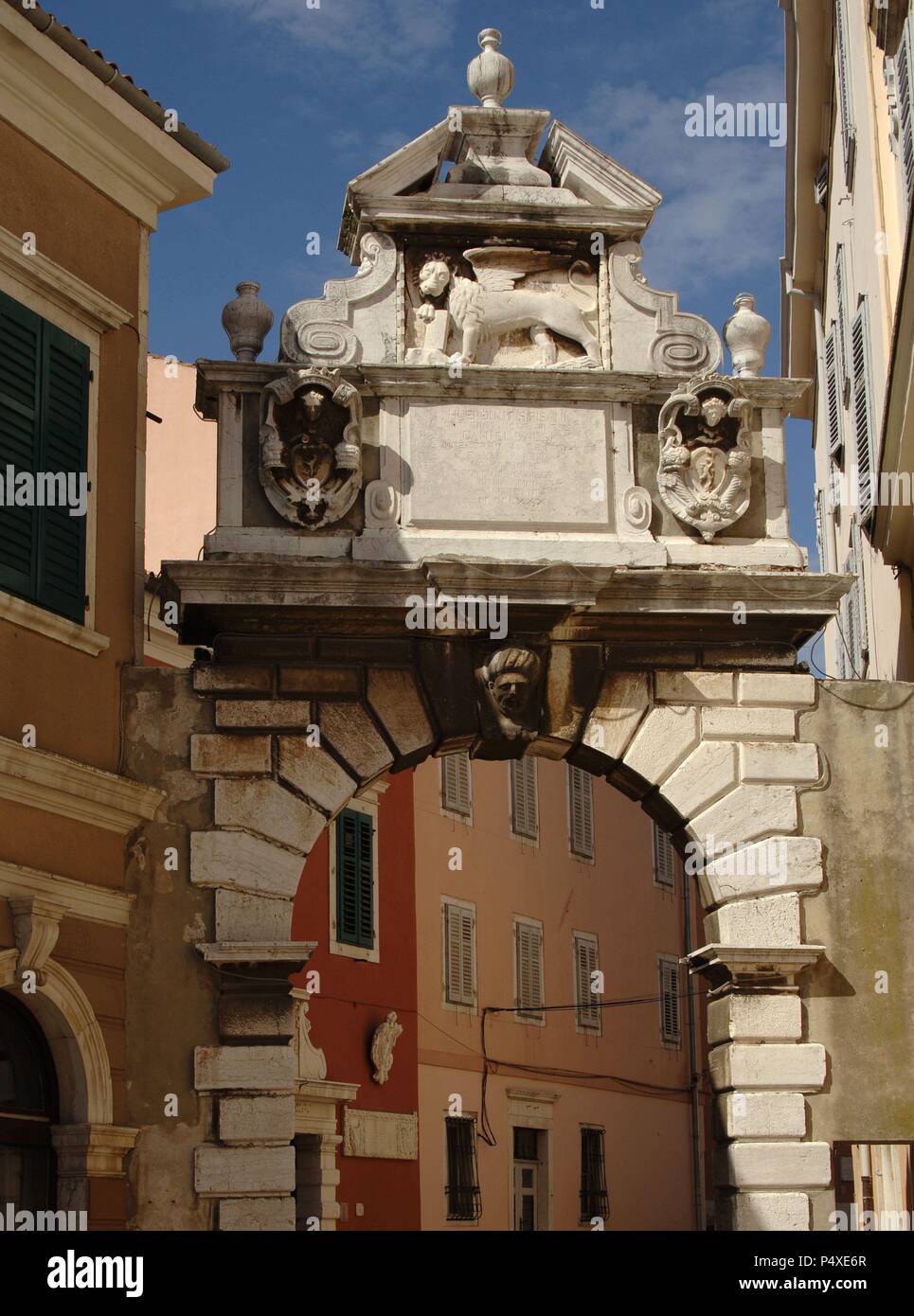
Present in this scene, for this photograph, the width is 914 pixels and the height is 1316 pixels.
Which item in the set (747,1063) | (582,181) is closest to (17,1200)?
(747,1063)

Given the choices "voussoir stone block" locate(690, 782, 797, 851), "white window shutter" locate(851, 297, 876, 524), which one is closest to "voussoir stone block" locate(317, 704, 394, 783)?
"voussoir stone block" locate(690, 782, 797, 851)

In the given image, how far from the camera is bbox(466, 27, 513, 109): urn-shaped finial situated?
47.7 feet

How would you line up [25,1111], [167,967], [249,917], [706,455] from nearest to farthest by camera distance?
[25,1111] < [167,967] < [249,917] < [706,455]

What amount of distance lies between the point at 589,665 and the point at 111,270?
3.86 metres

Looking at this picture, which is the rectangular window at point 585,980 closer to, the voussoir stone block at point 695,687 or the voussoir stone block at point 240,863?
the voussoir stone block at point 695,687

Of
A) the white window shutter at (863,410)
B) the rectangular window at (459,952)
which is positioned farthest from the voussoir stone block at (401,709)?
the rectangular window at (459,952)

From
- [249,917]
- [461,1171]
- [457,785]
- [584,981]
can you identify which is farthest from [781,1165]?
[584,981]

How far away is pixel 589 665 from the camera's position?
13586 millimetres

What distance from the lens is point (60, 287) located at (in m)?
12.8

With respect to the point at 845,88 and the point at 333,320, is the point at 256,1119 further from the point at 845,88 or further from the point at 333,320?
the point at 845,88

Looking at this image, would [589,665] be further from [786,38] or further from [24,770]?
[786,38]

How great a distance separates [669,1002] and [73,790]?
57.8 feet

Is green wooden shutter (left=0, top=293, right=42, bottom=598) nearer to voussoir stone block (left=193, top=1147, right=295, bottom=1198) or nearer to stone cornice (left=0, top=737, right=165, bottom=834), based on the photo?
stone cornice (left=0, top=737, right=165, bottom=834)
